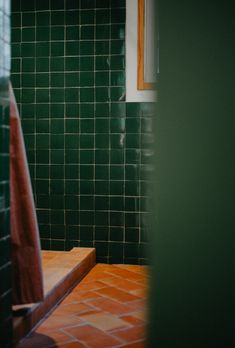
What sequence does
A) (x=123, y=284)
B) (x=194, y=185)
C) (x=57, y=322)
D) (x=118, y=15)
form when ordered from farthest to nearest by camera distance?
(x=118, y=15) → (x=123, y=284) → (x=57, y=322) → (x=194, y=185)

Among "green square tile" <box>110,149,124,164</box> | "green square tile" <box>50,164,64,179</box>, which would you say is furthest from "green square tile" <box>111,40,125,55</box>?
"green square tile" <box>50,164,64,179</box>

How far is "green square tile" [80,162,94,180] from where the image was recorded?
146 inches

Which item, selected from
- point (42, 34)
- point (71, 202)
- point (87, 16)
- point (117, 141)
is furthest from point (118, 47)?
A: point (71, 202)

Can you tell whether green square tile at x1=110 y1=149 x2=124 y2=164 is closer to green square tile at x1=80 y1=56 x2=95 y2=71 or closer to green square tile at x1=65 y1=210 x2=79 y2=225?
green square tile at x1=65 y1=210 x2=79 y2=225

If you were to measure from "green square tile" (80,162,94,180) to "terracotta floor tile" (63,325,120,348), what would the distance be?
1625mm

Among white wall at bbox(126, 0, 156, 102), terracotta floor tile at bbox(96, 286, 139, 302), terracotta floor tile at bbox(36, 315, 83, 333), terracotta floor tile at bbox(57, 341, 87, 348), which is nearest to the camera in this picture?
terracotta floor tile at bbox(57, 341, 87, 348)

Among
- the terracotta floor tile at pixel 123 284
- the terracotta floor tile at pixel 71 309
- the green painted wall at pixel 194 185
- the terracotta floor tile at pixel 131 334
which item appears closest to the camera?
the green painted wall at pixel 194 185

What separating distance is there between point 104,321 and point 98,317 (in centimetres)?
7

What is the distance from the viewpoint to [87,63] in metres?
3.67

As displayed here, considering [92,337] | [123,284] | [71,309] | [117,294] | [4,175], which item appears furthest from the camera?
[123,284]

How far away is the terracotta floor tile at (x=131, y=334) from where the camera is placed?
2.15 meters

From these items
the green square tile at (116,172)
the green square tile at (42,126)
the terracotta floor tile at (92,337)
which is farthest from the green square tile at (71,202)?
the terracotta floor tile at (92,337)

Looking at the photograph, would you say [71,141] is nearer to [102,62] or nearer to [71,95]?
[71,95]

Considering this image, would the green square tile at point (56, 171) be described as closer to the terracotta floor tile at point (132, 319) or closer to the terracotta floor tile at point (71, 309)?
the terracotta floor tile at point (71, 309)
